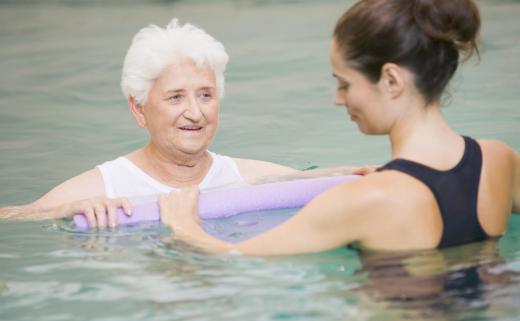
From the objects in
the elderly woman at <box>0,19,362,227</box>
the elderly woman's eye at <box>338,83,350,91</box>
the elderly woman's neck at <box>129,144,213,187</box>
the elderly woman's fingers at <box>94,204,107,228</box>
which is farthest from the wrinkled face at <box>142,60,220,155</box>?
the elderly woman's eye at <box>338,83,350,91</box>

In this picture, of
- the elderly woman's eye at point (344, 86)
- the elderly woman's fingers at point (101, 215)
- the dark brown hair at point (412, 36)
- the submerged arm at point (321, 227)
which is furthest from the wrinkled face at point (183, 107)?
the dark brown hair at point (412, 36)

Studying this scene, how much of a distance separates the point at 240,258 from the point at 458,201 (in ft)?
2.57

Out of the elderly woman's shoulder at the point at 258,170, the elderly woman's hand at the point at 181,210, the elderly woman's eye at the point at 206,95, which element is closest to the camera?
the elderly woman's hand at the point at 181,210

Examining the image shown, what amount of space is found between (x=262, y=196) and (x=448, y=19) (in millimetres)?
1398

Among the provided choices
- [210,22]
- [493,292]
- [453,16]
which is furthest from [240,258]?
[210,22]

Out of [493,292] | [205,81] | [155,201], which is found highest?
[205,81]

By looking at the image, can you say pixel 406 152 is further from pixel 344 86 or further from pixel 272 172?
pixel 272 172

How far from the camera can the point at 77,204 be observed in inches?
167

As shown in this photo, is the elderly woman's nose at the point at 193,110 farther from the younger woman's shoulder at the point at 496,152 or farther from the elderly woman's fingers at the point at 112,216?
the younger woman's shoulder at the point at 496,152

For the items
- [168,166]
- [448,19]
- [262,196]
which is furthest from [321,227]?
[168,166]

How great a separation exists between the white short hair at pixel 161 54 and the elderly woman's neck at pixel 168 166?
0.93 feet

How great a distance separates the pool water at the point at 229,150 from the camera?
3318 mm

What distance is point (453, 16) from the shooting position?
3256 mm

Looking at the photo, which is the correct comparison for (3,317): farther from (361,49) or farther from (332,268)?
(361,49)
